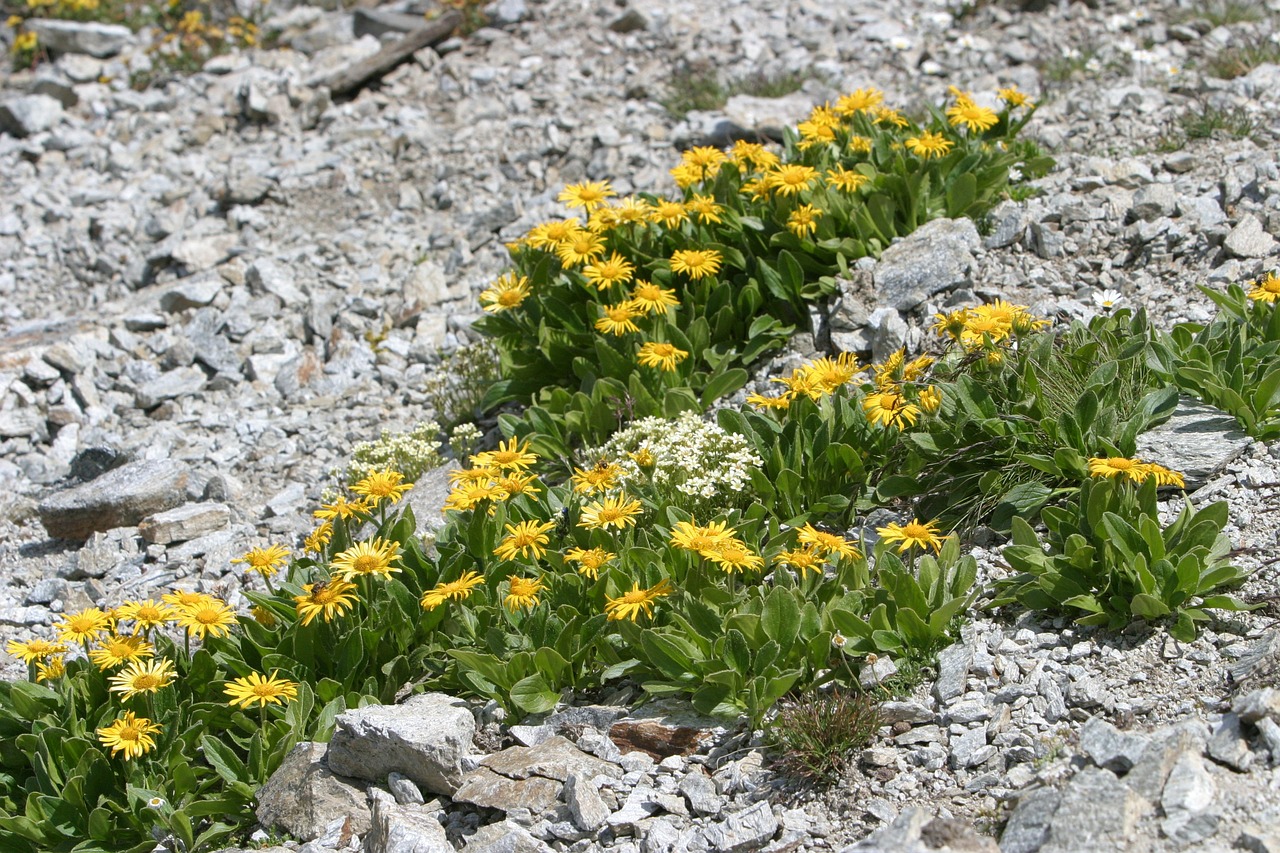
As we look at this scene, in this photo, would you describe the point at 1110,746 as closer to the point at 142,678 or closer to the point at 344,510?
the point at 344,510

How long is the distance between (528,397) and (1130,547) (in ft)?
12.7

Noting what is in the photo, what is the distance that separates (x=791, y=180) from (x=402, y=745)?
3.99 meters

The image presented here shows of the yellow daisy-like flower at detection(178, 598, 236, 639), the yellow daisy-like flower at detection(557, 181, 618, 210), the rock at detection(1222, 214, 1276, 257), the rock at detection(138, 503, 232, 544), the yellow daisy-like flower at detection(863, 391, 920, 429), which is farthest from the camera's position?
the yellow daisy-like flower at detection(557, 181, 618, 210)

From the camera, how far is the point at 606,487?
546 cm

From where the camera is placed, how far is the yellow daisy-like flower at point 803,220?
687 cm

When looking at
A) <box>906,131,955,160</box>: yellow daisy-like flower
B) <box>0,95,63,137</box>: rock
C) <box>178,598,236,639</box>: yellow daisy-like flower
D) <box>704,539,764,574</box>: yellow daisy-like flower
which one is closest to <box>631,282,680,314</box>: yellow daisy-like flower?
<box>906,131,955,160</box>: yellow daisy-like flower

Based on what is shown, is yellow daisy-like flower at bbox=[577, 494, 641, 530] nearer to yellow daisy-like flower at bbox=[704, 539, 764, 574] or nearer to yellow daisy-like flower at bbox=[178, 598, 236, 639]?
yellow daisy-like flower at bbox=[704, 539, 764, 574]

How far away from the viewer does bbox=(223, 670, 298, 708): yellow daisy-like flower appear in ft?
15.5

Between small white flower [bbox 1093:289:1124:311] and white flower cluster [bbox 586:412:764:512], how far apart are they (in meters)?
1.92

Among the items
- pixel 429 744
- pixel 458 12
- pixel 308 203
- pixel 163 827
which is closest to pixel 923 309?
pixel 429 744

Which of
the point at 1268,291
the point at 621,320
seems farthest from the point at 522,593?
the point at 1268,291

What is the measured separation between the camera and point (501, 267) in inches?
348

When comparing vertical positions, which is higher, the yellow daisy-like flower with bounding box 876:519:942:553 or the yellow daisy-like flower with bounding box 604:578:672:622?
the yellow daisy-like flower with bounding box 876:519:942:553

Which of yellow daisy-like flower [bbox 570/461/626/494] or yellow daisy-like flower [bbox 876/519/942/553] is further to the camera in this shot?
yellow daisy-like flower [bbox 570/461/626/494]
